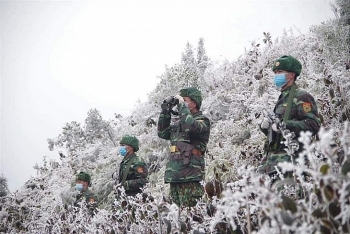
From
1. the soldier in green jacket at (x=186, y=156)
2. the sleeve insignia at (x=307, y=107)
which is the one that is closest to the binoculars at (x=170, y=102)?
the soldier in green jacket at (x=186, y=156)

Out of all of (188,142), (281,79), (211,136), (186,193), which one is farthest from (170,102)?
(211,136)

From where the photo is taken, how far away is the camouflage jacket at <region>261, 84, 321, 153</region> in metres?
3.20

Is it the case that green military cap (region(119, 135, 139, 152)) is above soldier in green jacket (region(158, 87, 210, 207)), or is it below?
above

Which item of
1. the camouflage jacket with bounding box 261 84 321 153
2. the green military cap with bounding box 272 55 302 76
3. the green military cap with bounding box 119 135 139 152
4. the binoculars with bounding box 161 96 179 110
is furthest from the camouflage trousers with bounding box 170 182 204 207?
the green military cap with bounding box 272 55 302 76

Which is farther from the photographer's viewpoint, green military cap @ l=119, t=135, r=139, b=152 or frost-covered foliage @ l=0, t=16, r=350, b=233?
green military cap @ l=119, t=135, r=139, b=152

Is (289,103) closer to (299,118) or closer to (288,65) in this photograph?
(299,118)

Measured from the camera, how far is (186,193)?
434 cm

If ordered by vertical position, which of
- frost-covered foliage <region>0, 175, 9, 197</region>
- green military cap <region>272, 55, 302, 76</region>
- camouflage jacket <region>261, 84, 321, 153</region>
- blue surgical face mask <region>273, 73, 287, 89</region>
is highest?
frost-covered foliage <region>0, 175, 9, 197</region>

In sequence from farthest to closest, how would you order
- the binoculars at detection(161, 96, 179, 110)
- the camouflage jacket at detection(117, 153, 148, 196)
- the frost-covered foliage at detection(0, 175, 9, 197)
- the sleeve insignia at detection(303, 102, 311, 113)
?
1. the frost-covered foliage at detection(0, 175, 9, 197)
2. the camouflage jacket at detection(117, 153, 148, 196)
3. the binoculars at detection(161, 96, 179, 110)
4. the sleeve insignia at detection(303, 102, 311, 113)

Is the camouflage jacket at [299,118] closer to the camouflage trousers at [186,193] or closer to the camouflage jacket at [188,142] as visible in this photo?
the camouflage jacket at [188,142]

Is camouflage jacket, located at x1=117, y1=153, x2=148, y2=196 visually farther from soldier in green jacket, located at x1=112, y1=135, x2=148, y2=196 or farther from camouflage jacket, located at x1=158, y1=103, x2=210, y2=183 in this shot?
camouflage jacket, located at x1=158, y1=103, x2=210, y2=183

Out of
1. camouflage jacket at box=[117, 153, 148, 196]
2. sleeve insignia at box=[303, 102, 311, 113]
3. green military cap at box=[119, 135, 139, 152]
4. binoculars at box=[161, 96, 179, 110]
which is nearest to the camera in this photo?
sleeve insignia at box=[303, 102, 311, 113]

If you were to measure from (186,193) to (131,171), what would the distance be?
5.18 feet

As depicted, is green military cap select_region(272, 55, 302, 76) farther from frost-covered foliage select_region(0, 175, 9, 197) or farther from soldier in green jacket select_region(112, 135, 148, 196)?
frost-covered foliage select_region(0, 175, 9, 197)
